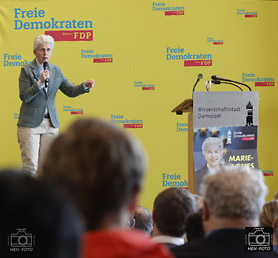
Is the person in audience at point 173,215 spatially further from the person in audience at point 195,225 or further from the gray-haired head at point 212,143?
the gray-haired head at point 212,143

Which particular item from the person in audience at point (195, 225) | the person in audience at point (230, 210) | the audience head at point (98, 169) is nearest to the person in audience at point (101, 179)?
the audience head at point (98, 169)

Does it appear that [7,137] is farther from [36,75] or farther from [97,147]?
[97,147]

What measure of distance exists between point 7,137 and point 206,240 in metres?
5.64

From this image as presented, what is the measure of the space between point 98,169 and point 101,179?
0.06ft

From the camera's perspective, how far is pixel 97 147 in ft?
2.98

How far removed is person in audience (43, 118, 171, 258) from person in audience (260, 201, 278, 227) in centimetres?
135

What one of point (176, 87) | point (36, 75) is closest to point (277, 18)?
point (176, 87)

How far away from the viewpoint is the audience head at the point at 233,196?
1770 mm

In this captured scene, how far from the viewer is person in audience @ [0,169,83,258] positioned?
61 centimetres

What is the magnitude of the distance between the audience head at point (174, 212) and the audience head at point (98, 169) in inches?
55.5

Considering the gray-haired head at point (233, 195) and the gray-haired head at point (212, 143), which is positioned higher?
the gray-haired head at point (212, 143)

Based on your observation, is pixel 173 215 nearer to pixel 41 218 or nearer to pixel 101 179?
pixel 101 179

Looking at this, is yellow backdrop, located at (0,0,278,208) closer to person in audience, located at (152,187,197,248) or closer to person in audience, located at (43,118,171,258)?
person in audience, located at (152,187,197,248)

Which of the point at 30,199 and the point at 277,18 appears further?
the point at 277,18
